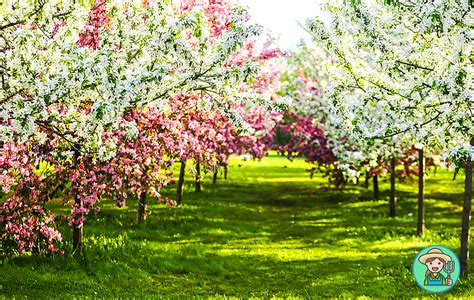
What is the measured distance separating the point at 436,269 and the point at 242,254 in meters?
5.37

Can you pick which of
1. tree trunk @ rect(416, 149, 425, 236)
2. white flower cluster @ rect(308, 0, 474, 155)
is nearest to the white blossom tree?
white flower cluster @ rect(308, 0, 474, 155)

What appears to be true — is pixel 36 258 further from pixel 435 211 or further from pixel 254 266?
pixel 435 211

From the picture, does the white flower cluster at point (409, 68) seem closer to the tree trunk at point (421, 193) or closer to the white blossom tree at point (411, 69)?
the white blossom tree at point (411, 69)

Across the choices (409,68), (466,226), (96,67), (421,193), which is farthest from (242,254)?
(96,67)

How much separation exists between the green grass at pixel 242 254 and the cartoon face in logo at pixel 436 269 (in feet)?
0.73

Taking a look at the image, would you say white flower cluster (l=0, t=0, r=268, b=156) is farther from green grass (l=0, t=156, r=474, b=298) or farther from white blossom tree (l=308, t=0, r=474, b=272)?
green grass (l=0, t=156, r=474, b=298)

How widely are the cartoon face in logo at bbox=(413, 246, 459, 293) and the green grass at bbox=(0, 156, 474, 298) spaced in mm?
222

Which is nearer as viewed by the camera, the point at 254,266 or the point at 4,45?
the point at 4,45

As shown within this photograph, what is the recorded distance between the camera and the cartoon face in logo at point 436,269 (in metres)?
9.88

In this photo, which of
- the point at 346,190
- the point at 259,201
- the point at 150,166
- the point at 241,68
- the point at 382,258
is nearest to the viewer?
the point at 241,68

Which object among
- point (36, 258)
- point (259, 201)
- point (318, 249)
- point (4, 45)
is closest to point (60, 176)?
point (36, 258)

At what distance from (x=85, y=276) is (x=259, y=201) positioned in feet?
51.3

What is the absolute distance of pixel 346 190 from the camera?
29375 mm

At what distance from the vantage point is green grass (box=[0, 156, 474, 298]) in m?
10.4
